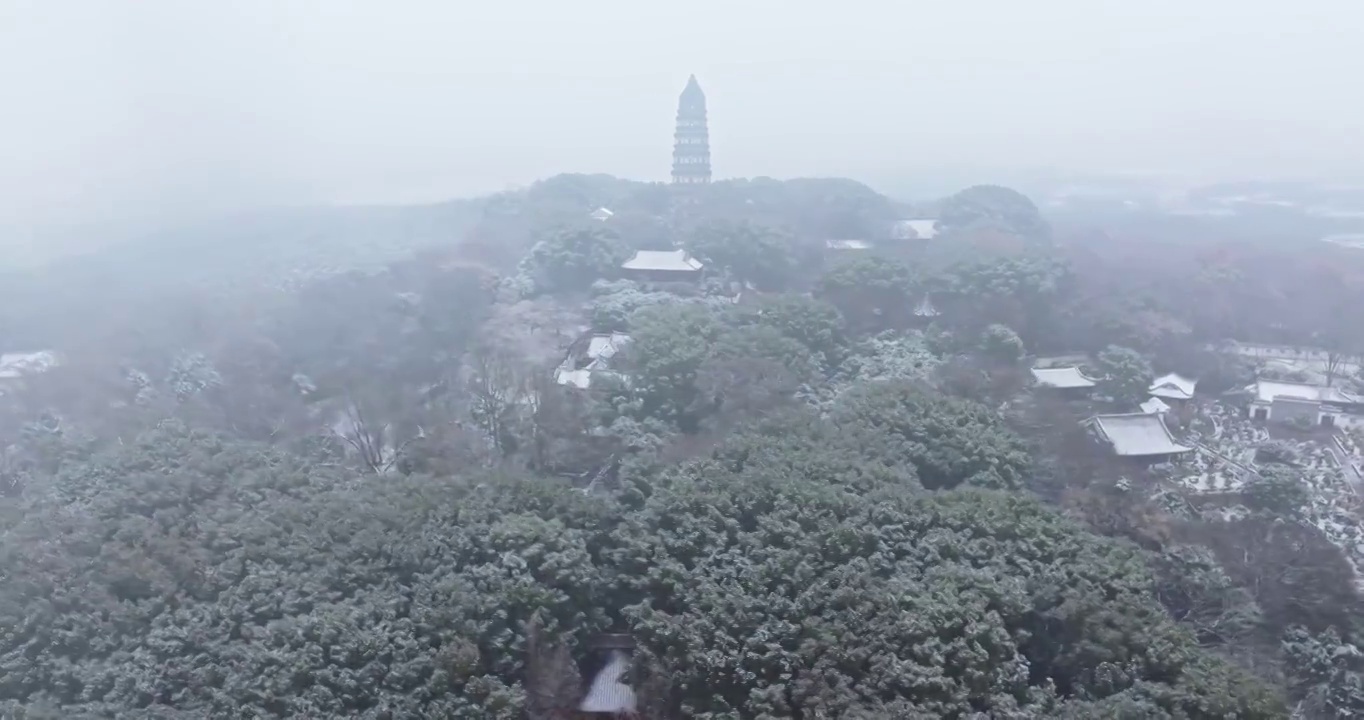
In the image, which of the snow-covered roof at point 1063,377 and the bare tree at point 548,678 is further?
the snow-covered roof at point 1063,377

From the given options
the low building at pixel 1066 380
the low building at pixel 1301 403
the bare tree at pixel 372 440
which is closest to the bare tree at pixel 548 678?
the bare tree at pixel 372 440

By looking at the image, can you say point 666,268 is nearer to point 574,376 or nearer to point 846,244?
point 846,244

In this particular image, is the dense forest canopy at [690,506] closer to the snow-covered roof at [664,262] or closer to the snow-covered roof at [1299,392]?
the snow-covered roof at [1299,392]

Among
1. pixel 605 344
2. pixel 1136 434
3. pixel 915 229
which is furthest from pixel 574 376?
pixel 915 229

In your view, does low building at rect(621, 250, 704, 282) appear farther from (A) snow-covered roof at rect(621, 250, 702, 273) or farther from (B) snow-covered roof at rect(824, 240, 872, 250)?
(B) snow-covered roof at rect(824, 240, 872, 250)

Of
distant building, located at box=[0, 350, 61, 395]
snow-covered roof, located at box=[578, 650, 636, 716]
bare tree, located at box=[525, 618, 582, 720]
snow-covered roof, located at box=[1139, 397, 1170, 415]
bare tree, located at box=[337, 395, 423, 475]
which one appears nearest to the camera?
bare tree, located at box=[525, 618, 582, 720]

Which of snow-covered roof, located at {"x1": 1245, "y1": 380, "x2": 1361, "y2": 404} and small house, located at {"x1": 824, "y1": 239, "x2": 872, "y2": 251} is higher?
small house, located at {"x1": 824, "y1": 239, "x2": 872, "y2": 251}

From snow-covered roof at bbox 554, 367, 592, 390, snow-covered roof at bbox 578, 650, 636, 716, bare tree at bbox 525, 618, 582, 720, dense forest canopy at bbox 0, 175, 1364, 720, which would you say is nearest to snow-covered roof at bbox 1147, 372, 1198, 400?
dense forest canopy at bbox 0, 175, 1364, 720

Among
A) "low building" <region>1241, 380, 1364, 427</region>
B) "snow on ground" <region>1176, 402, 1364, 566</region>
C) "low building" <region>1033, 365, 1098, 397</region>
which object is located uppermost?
"low building" <region>1033, 365, 1098, 397</region>
